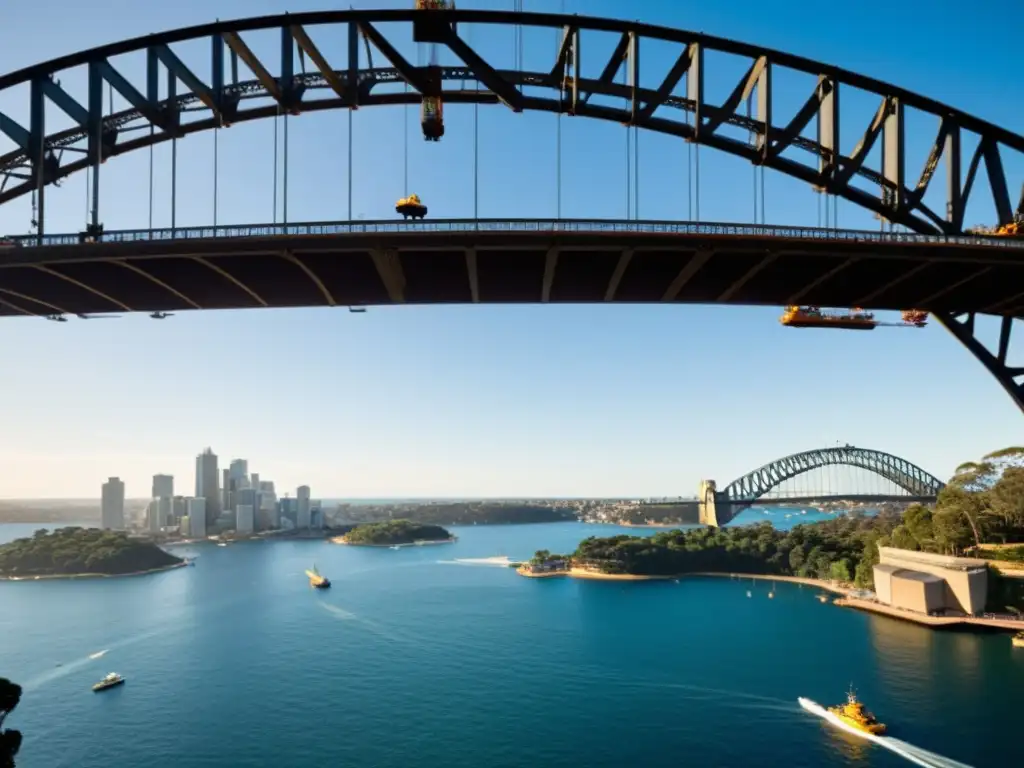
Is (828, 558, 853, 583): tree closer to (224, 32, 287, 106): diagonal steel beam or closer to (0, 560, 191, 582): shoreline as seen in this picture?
(224, 32, 287, 106): diagonal steel beam

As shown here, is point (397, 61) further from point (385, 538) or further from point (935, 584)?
point (385, 538)

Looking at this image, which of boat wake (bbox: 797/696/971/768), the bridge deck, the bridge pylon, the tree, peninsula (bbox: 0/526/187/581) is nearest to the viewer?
the bridge deck

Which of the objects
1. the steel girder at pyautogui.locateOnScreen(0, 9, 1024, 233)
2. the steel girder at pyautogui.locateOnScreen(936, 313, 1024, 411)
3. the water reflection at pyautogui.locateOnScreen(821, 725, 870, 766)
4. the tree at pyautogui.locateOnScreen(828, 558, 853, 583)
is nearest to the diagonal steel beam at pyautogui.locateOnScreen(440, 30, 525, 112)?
the steel girder at pyautogui.locateOnScreen(0, 9, 1024, 233)

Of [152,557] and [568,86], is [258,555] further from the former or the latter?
[568,86]

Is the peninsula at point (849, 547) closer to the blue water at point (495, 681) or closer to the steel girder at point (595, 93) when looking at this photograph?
the blue water at point (495, 681)

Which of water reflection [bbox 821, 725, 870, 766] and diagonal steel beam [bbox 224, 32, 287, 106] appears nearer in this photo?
diagonal steel beam [bbox 224, 32, 287, 106]

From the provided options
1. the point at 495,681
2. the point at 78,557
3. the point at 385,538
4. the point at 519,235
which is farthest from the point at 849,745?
the point at 385,538
